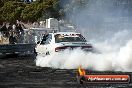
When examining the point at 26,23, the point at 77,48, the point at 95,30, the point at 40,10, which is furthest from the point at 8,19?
the point at 77,48

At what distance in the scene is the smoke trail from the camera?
15.2 metres

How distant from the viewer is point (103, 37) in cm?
3519

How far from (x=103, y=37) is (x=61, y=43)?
18.4m

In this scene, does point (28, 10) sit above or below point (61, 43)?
below

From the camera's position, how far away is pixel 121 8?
3356cm

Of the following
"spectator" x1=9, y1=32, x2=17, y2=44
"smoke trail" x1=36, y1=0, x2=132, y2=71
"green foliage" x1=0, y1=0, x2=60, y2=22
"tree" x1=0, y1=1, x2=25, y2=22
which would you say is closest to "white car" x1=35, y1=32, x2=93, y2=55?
"smoke trail" x1=36, y1=0, x2=132, y2=71

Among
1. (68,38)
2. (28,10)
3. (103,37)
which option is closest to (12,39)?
(103,37)

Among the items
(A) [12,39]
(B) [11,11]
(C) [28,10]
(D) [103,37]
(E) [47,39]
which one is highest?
(E) [47,39]

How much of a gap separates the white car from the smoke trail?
9.5 inches

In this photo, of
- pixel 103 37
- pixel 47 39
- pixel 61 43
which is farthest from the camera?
pixel 103 37

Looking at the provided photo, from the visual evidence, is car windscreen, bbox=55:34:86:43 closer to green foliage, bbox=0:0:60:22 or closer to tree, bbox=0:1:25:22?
green foliage, bbox=0:0:60:22

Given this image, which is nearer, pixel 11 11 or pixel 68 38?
pixel 68 38

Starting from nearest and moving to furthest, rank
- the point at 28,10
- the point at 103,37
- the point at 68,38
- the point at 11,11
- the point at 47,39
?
the point at 68,38 → the point at 47,39 → the point at 103,37 → the point at 28,10 → the point at 11,11

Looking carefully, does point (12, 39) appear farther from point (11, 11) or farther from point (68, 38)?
point (11, 11)
